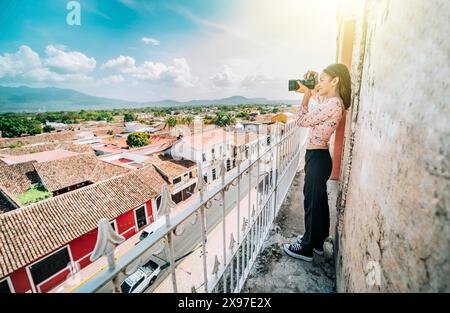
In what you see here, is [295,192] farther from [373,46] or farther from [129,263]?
[129,263]

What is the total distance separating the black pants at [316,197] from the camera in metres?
2.23

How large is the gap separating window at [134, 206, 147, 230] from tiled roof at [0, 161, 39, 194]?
1094 centimetres

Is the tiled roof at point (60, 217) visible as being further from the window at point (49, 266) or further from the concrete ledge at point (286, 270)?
the concrete ledge at point (286, 270)

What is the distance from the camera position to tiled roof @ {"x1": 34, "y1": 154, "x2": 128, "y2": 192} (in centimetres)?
1681

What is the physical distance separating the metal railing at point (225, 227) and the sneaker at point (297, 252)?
1.11 feet

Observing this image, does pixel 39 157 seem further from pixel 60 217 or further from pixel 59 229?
pixel 59 229

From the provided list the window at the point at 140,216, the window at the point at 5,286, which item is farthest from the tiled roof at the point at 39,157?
the window at the point at 5,286

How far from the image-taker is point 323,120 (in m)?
2.08

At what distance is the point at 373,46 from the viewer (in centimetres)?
142

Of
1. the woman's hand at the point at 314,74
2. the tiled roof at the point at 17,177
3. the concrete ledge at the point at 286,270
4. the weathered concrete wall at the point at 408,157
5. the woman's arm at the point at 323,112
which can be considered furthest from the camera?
the tiled roof at the point at 17,177

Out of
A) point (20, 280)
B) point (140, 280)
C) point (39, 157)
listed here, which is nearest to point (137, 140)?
point (39, 157)

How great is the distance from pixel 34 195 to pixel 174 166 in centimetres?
1056
